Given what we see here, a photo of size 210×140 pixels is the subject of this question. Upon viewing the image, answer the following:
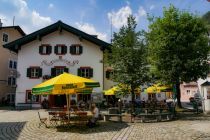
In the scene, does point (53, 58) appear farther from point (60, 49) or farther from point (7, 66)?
point (7, 66)

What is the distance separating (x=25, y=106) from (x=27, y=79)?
3.21 metres

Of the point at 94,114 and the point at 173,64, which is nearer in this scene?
the point at 94,114

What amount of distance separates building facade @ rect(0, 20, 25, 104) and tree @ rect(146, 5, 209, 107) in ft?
81.5

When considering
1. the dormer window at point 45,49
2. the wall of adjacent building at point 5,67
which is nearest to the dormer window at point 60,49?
the dormer window at point 45,49

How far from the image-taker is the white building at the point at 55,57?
33844mm

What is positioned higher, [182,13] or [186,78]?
[182,13]

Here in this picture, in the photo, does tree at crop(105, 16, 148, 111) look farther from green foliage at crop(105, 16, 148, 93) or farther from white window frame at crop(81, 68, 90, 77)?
white window frame at crop(81, 68, 90, 77)

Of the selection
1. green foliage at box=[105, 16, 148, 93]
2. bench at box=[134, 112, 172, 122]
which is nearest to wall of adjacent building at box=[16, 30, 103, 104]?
green foliage at box=[105, 16, 148, 93]

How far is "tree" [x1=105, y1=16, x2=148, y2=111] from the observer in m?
20.1

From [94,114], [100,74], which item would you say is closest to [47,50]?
[100,74]

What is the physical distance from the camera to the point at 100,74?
112ft

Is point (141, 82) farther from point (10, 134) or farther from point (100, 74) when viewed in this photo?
point (100, 74)

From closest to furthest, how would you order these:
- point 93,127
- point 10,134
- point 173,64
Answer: point 10,134
point 93,127
point 173,64

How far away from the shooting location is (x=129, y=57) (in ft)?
65.9
